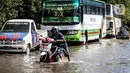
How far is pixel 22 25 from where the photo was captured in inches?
784

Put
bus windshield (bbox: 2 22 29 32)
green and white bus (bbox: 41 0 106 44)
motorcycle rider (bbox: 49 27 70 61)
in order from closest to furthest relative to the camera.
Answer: motorcycle rider (bbox: 49 27 70 61) → bus windshield (bbox: 2 22 29 32) → green and white bus (bbox: 41 0 106 44)

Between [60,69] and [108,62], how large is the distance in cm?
312

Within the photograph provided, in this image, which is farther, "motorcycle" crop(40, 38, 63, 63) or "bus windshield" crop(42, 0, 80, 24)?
"bus windshield" crop(42, 0, 80, 24)

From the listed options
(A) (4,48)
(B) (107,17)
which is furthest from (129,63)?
(B) (107,17)

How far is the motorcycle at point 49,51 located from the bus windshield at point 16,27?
15.5 feet

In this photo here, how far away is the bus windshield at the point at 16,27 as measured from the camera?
64.4 feet

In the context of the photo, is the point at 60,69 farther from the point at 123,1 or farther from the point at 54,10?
the point at 123,1

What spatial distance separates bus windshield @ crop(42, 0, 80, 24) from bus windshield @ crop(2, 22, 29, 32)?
4654mm

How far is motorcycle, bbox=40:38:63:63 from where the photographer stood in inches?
577

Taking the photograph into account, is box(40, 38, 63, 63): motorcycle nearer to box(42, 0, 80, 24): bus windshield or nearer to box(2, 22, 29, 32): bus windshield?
box(2, 22, 29, 32): bus windshield

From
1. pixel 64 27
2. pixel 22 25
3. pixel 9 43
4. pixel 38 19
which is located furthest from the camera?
pixel 38 19

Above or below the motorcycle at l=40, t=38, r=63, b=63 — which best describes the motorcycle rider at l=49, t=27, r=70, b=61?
above

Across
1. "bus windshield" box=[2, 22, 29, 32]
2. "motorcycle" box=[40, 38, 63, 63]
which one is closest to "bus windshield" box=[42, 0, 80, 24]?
"bus windshield" box=[2, 22, 29, 32]

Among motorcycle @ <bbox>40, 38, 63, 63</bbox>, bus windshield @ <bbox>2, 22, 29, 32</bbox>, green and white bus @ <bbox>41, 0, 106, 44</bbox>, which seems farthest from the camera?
green and white bus @ <bbox>41, 0, 106, 44</bbox>
